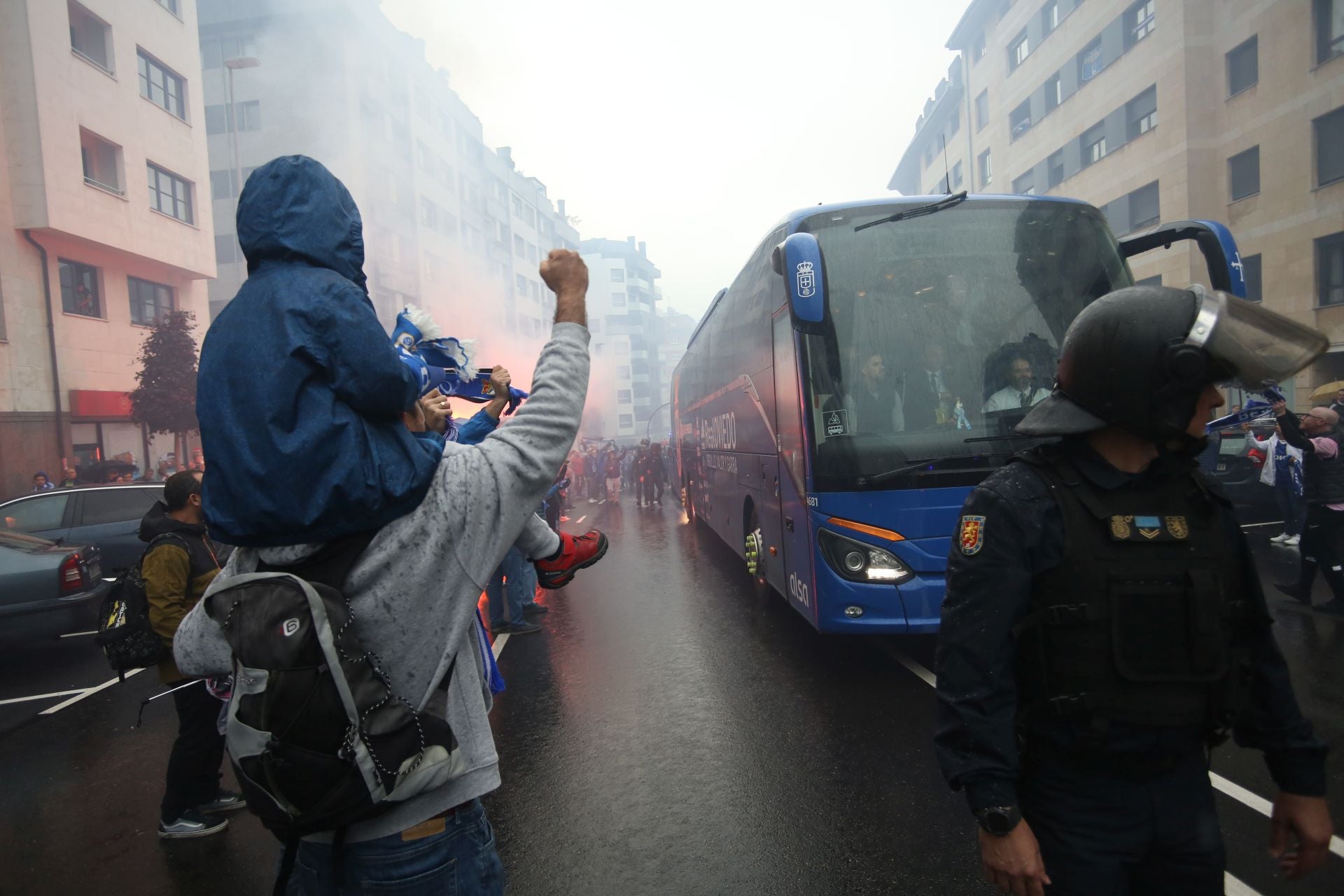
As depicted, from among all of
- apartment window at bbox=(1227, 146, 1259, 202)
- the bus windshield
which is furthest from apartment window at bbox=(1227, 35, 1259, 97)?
the bus windshield

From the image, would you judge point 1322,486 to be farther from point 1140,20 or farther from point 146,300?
point 146,300

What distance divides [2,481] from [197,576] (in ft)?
63.4

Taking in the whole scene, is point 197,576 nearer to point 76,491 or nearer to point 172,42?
point 76,491

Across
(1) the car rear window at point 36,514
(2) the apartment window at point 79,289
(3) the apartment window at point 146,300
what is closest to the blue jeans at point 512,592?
(1) the car rear window at point 36,514

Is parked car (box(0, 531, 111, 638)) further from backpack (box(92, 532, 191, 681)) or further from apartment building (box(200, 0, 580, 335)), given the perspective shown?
apartment building (box(200, 0, 580, 335))

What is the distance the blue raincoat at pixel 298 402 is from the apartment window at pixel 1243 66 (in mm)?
27815

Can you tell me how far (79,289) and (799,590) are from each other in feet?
75.7

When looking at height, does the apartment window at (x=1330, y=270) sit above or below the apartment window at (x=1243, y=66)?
below

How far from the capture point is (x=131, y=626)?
4.07 meters

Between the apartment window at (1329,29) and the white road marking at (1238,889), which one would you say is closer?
the white road marking at (1238,889)

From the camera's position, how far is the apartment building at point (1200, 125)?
772 inches

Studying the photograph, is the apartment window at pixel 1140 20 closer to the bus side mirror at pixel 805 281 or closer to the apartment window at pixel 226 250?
the bus side mirror at pixel 805 281

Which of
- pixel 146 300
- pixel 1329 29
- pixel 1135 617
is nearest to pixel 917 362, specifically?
pixel 1135 617

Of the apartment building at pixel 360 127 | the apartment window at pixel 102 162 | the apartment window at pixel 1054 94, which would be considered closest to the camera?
the apartment window at pixel 102 162
